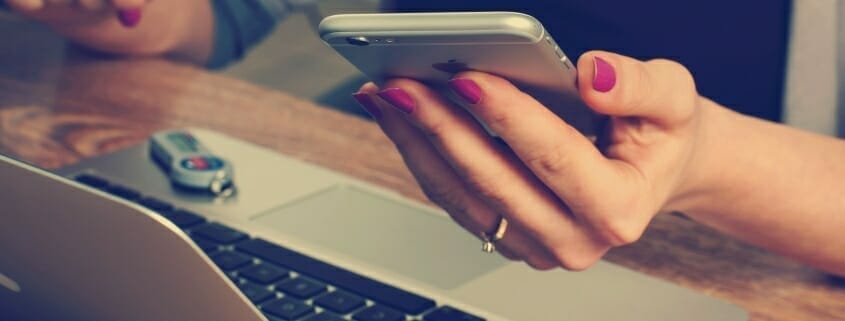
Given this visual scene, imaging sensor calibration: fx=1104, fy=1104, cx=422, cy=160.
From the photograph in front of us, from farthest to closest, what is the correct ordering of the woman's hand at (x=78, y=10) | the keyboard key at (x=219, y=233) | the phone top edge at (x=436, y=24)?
the woman's hand at (x=78, y=10) → the keyboard key at (x=219, y=233) → the phone top edge at (x=436, y=24)

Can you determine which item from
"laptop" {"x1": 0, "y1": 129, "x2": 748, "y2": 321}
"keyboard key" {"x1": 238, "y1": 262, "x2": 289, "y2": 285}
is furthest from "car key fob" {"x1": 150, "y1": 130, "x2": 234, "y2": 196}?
"keyboard key" {"x1": 238, "y1": 262, "x2": 289, "y2": 285}

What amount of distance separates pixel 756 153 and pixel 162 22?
23.0 inches

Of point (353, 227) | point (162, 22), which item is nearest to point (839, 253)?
point (353, 227)

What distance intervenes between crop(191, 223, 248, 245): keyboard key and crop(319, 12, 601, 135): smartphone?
0.60ft

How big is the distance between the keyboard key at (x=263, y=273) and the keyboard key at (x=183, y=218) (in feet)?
0.26

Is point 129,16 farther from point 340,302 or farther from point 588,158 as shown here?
point 588,158

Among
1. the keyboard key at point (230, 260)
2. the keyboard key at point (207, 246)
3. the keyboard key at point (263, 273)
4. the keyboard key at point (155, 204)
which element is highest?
the keyboard key at point (155, 204)

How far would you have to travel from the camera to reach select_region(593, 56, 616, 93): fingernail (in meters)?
0.49

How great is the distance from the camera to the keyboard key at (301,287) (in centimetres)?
60

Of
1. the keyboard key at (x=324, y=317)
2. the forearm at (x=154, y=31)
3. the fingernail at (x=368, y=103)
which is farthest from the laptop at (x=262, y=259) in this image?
the forearm at (x=154, y=31)

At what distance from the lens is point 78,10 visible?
3.13 feet

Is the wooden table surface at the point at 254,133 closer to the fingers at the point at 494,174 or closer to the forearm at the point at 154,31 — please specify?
the forearm at the point at 154,31

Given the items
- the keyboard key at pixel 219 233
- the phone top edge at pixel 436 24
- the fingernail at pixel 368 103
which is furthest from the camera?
the keyboard key at pixel 219 233

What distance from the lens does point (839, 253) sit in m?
0.67
